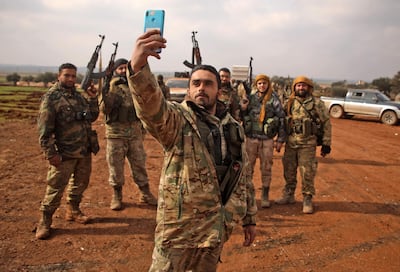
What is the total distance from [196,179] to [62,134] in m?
2.98

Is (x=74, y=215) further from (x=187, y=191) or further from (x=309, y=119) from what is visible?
(x=309, y=119)

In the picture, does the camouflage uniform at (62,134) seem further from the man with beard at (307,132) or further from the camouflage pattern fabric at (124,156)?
the man with beard at (307,132)

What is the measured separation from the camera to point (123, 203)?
→ 5.73 metres

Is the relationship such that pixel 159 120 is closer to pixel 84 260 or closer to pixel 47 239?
pixel 84 260

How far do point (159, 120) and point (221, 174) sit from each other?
2.16 feet

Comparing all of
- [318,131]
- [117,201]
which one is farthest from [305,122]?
[117,201]

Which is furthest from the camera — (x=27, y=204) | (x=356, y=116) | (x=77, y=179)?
(x=356, y=116)

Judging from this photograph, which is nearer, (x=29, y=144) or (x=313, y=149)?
(x=313, y=149)

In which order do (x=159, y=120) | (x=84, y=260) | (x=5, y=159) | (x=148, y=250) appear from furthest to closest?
(x=5, y=159) → (x=148, y=250) → (x=84, y=260) → (x=159, y=120)

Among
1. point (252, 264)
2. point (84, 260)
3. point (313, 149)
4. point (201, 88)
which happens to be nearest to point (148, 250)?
point (84, 260)

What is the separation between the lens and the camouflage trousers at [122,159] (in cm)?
543

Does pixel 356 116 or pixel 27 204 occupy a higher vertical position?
pixel 356 116

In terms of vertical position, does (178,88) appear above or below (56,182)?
above

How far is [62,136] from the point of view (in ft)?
14.8
